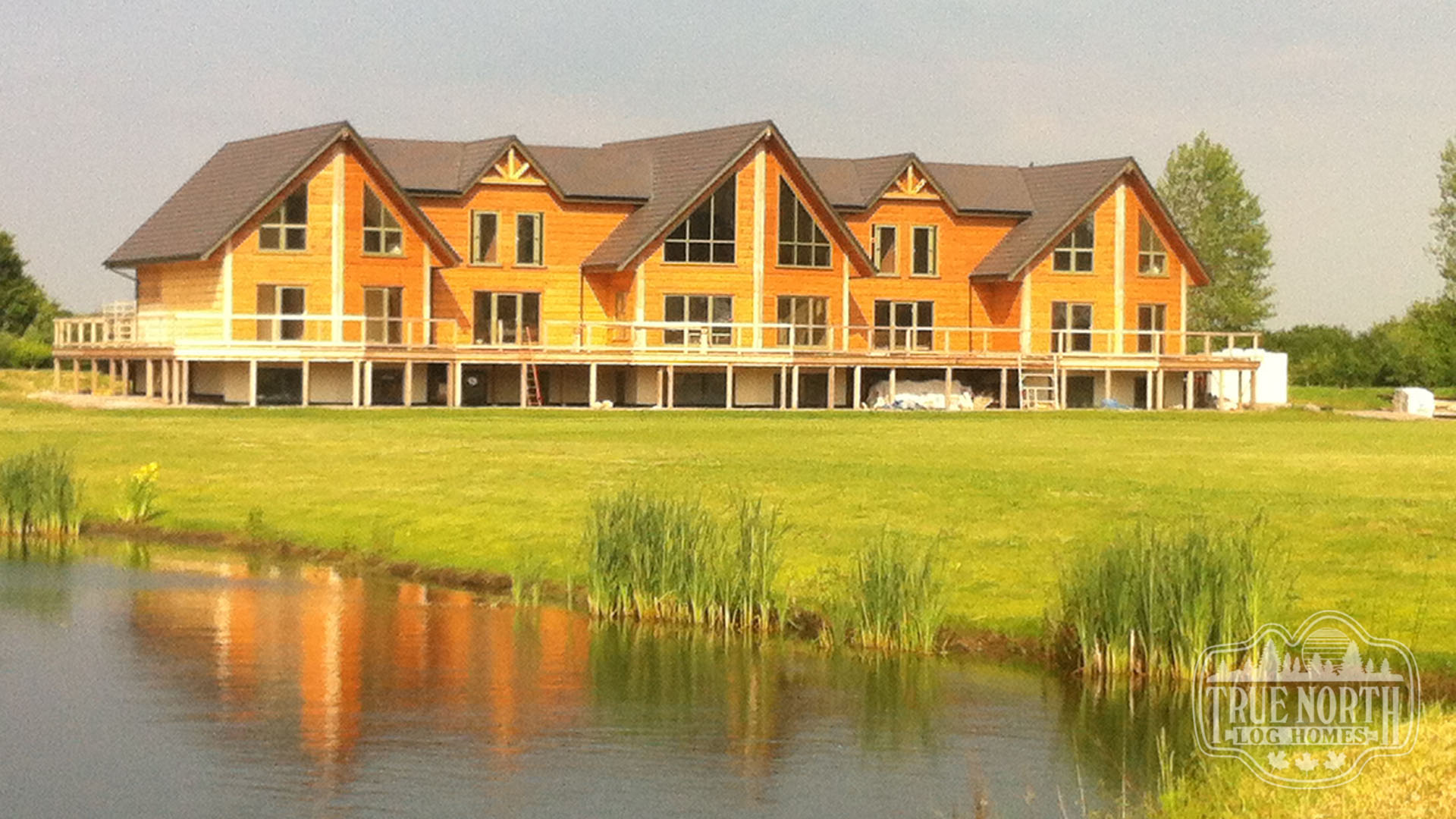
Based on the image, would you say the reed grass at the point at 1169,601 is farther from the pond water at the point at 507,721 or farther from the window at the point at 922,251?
the window at the point at 922,251

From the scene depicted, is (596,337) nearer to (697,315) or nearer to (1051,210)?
(697,315)

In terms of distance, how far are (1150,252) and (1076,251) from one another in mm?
2607

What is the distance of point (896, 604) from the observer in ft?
71.2

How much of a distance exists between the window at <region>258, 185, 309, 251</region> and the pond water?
3366cm

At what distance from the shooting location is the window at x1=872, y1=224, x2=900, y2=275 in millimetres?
68250

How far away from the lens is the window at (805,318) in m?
64.2

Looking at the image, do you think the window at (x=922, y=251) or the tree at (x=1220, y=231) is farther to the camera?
the tree at (x=1220, y=231)

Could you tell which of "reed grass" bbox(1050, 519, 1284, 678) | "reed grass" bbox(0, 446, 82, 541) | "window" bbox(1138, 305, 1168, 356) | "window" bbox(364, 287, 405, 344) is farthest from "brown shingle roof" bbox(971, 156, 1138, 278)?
"reed grass" bbox(1050, 519, 1284, 678)

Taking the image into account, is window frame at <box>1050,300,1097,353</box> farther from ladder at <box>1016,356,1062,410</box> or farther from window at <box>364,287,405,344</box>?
window at <box>364,287,405,344</box>

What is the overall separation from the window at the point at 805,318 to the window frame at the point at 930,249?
480 centimetres

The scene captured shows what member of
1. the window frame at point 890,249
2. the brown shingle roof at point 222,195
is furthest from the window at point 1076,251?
the brown shingle roof at point 222,195

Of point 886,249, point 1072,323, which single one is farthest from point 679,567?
point 1072,323

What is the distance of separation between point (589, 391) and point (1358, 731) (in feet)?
152

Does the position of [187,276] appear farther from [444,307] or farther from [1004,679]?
[1004,679]
